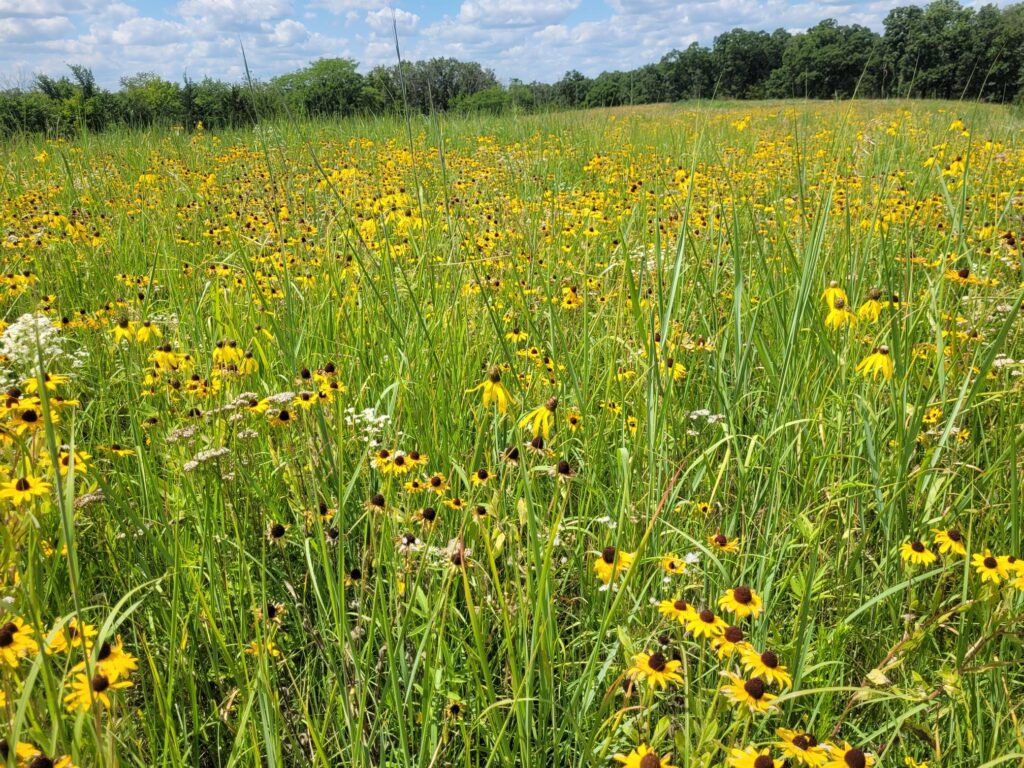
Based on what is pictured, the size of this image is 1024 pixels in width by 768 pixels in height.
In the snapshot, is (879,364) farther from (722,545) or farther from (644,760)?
(644,760)

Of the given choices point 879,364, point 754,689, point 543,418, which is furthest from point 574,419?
point 754,689

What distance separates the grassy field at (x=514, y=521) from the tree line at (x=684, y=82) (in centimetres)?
52

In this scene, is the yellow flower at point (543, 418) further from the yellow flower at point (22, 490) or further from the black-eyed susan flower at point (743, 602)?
the yellow flower at point (22, 490)

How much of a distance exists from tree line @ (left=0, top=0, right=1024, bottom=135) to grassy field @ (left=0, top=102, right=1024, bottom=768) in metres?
0.52

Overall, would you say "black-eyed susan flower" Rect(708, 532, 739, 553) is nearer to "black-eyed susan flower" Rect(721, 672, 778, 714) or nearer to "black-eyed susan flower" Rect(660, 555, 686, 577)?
"black-eyed susan flower" Rect(660, 555, 686, 577)

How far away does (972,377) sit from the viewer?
191 cm

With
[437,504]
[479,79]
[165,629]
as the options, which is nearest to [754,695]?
[437,504]

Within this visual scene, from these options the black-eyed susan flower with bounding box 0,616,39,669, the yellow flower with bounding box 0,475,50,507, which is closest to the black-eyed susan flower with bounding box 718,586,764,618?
the black-eyed susan flower with bounding box 0,616,39,669

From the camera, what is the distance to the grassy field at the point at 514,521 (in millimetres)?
978

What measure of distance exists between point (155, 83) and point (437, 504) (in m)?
16.6

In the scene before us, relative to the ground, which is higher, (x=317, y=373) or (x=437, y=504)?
(x=317, y=373)

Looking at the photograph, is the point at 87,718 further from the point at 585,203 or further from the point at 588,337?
the point at 585,203

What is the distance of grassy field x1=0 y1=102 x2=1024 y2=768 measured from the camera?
0.98m

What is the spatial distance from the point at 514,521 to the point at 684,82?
2826 millimetres
